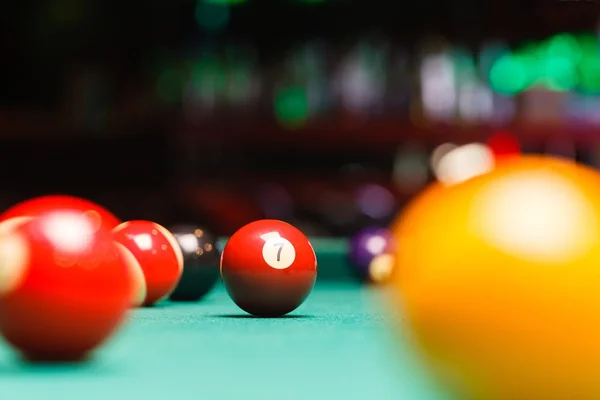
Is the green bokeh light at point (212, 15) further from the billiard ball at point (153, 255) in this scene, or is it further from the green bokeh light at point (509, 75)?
the billiard ball at point (153, 255)

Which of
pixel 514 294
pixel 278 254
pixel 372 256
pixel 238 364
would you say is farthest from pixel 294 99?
pixel 514 294

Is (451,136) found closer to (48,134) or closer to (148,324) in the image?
(48,134)

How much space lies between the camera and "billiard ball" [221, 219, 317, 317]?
12.9 ft

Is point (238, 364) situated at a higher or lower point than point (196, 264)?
higher

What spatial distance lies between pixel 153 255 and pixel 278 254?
0.67m

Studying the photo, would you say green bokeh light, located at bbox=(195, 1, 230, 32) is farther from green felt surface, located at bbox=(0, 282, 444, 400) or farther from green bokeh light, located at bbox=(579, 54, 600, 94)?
green felt surface, located at bbox=(0, 282, 444, 400)

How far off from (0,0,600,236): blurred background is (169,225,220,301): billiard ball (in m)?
4.72

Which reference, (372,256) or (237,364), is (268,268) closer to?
(237,364)

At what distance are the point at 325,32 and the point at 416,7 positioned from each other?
0.94m

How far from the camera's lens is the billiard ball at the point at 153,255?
14.3ft

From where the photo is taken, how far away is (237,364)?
2.71 m

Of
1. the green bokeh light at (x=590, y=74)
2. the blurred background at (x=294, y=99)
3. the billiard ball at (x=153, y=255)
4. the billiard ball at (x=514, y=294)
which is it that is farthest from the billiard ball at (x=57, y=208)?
the green bokeh light at (x=590, y=74)

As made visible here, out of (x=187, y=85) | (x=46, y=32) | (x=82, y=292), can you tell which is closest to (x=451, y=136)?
(x=187, y=85)

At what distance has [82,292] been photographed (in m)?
2.55
